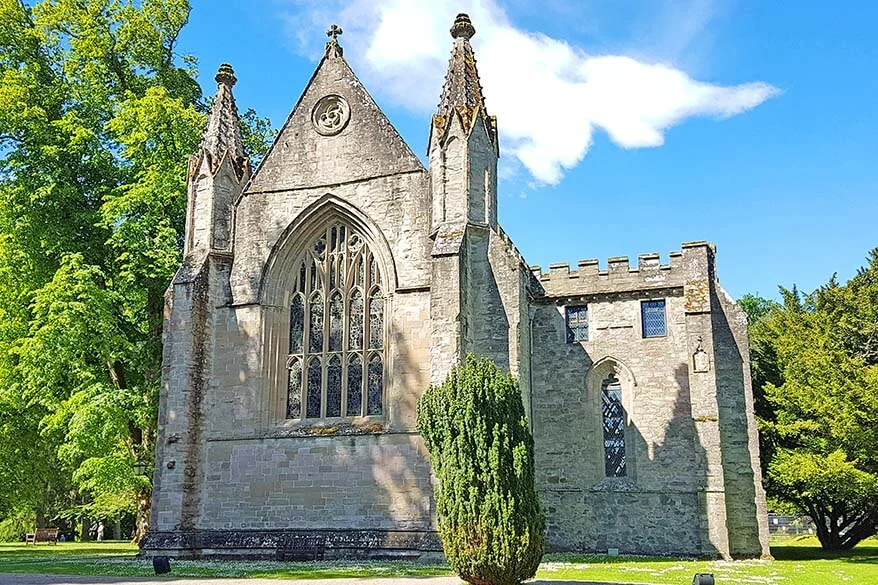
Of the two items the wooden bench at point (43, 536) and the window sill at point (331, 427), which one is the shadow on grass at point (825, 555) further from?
the wooden bench at point (43, 536)

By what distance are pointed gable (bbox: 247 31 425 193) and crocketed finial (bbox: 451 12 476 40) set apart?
9.66 feet

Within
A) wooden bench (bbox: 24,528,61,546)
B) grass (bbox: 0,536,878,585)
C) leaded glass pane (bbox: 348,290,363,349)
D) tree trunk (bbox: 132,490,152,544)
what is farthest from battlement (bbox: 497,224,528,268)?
wooden bench (bbox: 24,528,61,546)

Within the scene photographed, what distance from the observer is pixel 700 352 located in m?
22.3

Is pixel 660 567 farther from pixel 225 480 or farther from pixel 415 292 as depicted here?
pixel 225 480

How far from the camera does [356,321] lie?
21906 mm

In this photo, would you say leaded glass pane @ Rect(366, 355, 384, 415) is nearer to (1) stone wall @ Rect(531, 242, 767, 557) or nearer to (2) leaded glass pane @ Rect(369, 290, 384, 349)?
(2) leaded glass pane @ Rect(369, 290, 384, 349)

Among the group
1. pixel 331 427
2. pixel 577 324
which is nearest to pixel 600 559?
pixel 577 324

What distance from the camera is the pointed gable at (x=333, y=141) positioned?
2223 centimetres

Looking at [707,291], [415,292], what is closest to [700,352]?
[707,291]

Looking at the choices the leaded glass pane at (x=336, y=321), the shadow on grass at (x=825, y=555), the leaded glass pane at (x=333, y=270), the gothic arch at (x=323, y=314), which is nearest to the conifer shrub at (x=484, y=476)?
the gothic arch at (x=323, y=314)

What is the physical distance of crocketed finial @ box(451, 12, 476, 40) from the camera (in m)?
22.8

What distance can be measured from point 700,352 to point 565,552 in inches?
256

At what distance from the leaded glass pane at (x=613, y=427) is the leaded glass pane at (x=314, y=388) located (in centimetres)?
818

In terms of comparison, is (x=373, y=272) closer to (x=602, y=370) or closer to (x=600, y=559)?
(x=602, y=370)
